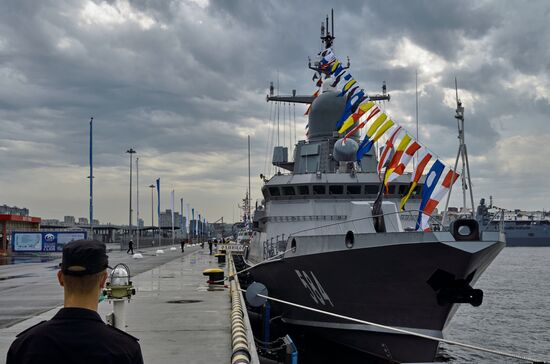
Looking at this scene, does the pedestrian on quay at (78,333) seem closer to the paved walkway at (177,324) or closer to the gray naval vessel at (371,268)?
the paved walkway at (177,324)

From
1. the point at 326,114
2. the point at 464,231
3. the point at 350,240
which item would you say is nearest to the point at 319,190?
the point at 326,114

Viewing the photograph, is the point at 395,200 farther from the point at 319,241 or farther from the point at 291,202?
the point at 319,241

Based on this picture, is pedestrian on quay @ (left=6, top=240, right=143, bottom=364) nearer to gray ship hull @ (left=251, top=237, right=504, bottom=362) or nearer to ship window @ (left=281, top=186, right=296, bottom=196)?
gray ship hull @ (left=251, top=237, right=504, bottom=362)

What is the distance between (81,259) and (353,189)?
54.6ft

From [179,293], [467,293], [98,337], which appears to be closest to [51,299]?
[179,293]

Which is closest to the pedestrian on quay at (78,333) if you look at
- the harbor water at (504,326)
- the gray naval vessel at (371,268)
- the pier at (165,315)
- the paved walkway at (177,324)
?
the pier at (165,315)

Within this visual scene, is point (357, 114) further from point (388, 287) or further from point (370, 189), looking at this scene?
point (388, 287)

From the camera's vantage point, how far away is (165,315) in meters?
11.8

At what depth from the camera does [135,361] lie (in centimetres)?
248

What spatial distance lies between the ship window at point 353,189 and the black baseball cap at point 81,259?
16495 millimetres

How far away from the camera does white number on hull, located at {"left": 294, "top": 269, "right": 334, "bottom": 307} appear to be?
13.9 meters

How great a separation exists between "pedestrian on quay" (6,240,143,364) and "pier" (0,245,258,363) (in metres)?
4.83

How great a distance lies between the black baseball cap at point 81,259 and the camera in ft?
8.73

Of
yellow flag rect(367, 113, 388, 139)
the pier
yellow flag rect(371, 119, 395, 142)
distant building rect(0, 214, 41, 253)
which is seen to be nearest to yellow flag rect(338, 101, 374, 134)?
yellow flag rect(367, 113, 388, 139)
